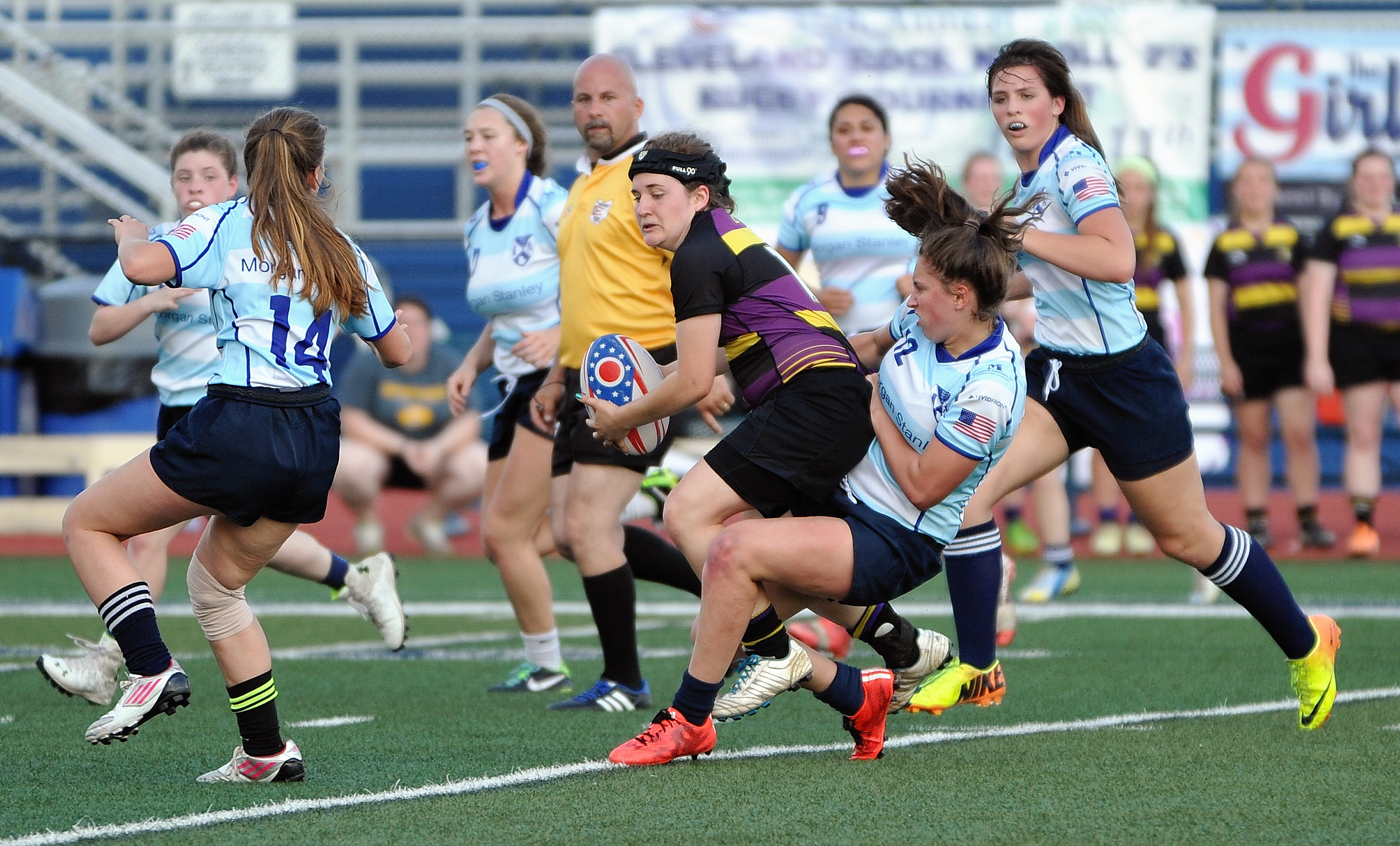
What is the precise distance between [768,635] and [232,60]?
11.7 metres

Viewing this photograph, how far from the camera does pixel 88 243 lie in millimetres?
14781

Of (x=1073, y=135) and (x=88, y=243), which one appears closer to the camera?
(x=1073, y=135)

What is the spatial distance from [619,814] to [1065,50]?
10942 mm

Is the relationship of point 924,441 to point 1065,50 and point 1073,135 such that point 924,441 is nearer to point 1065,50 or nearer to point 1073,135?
point 1073,135

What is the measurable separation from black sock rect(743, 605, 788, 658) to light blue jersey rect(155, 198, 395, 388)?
1285 millimetres

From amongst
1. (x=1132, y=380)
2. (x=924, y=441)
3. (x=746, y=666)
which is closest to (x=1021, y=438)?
(x=1132, y=380)

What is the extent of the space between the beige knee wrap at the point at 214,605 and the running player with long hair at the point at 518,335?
1.81 m

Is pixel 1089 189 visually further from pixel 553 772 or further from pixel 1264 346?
pixel 1264 346

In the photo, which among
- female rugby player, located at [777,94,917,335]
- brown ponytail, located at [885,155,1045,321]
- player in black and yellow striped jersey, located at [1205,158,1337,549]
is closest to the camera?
brown ponytail, located at [885,155,1045,321]

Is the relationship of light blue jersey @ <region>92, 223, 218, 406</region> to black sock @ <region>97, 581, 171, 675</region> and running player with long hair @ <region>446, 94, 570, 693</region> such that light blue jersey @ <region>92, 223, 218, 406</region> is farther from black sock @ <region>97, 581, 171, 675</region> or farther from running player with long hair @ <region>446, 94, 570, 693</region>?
black sock @ <region>97, 581, 171, 675</region>

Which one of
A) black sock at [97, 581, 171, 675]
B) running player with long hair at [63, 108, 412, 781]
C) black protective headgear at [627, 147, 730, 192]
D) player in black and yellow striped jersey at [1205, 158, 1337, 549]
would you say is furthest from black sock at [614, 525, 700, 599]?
player in black and yellow striped jersey at [1205, 158, 1337, 549]

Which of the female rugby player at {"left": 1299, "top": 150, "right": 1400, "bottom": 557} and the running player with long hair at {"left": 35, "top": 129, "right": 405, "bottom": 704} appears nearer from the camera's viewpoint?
the running player with long hair at {"left": 35, "top": 129, "right": 405, "bottom": 704}

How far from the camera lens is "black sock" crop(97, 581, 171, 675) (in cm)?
409

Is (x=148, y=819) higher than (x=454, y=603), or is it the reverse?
(x=148, y=819)
